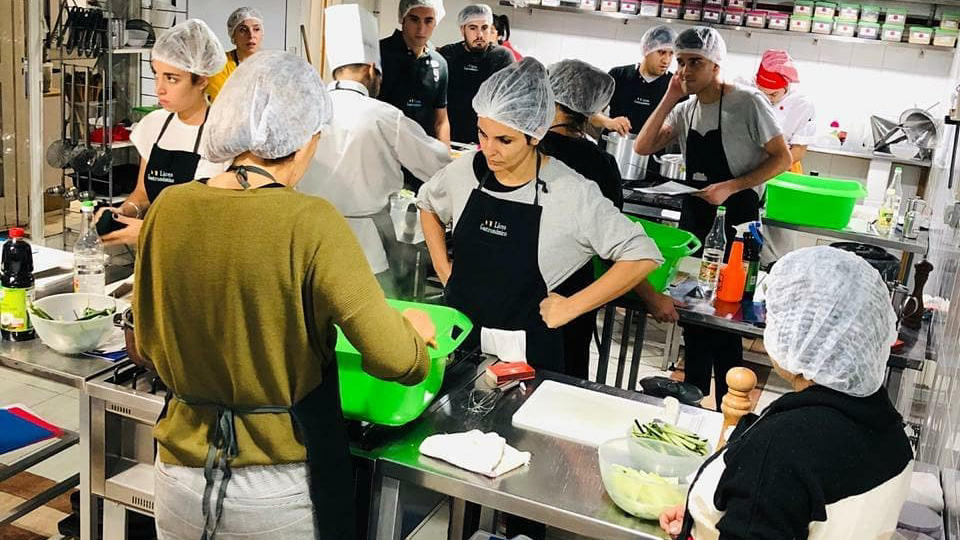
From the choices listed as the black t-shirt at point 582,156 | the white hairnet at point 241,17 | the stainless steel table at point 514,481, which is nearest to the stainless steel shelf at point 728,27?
the white hairnet at point 241,17

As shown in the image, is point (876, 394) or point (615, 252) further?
point (615, 252)

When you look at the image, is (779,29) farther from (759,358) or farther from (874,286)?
(874,286)

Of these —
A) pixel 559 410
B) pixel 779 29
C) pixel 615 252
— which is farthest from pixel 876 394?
pixel 779 29

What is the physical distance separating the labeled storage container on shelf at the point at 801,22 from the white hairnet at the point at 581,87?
4.20 meters

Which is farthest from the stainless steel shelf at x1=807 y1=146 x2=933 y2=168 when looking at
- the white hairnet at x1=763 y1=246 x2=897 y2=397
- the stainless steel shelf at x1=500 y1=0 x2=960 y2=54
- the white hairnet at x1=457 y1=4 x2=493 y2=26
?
the white hairnet at x1=763 y1=246 x2=897 y2=397

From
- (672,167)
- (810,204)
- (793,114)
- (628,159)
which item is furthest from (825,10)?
(810,204)

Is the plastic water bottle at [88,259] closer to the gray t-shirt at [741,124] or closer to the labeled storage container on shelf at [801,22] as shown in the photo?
the gray t-shirt at [741,124]

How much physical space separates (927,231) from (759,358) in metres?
1.15

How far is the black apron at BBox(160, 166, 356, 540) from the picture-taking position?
1752mm

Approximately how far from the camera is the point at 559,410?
2.27m

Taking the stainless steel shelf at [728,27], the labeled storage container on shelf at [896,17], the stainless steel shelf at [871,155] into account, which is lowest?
the stainless steel shelf at [871,155]

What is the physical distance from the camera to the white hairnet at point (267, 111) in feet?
5.55

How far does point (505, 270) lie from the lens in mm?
2625

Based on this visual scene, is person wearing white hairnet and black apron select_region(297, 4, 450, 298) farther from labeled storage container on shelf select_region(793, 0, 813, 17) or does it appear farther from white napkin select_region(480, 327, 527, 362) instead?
labeled storage container on shelf select_region(793, 0, 813, 17)
